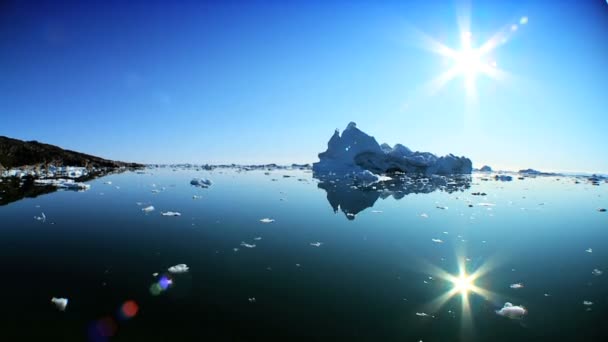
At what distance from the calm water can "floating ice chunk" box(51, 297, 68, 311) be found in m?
0.08

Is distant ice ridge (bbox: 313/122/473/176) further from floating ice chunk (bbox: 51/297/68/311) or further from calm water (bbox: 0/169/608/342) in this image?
floating ice chunk (bbox: 51/297/68/311)

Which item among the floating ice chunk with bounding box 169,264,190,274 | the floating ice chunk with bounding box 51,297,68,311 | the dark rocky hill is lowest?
the floating ice chunk with bounding box 51,297,68,311

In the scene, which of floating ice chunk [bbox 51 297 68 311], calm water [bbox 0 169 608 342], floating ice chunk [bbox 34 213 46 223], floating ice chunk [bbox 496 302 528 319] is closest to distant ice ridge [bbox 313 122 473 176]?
calm water [bbox 0 169 608 342]

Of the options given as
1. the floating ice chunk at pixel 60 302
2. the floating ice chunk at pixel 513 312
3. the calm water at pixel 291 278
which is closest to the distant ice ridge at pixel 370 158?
the calm water at pixel 291 278

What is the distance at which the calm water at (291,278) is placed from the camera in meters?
3.72

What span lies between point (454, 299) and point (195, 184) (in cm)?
2089

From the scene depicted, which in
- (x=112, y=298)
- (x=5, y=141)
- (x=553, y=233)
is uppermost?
(x=5, y=141)

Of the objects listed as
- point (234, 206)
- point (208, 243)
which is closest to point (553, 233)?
point (208, 243)

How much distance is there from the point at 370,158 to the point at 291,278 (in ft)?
144

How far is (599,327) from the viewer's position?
3965 millimetres

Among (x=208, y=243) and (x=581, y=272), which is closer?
(x=581, y=272)

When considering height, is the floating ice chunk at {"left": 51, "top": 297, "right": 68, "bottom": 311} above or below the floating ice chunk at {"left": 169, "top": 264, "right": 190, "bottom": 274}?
below

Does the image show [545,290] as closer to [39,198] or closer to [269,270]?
[269,270]

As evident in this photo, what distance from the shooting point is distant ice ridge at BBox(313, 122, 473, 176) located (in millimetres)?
45844
